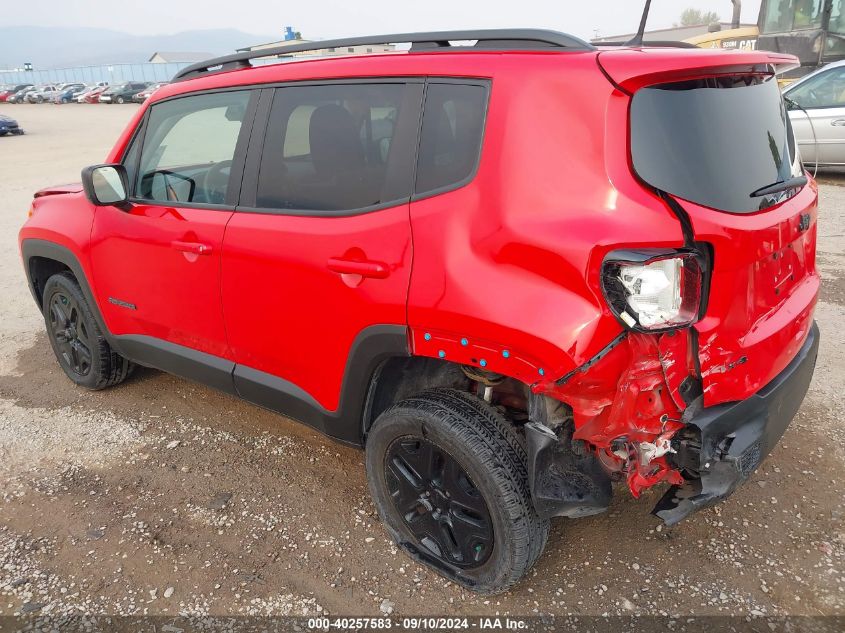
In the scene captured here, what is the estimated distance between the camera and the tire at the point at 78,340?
379 centimetres

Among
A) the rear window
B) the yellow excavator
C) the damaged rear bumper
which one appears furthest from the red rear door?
the yellow excavator

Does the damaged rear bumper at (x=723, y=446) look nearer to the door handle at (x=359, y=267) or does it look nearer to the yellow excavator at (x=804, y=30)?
the door handle at (x=359, y=267)

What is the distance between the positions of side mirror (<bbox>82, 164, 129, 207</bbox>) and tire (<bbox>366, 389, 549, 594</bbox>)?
1835mm

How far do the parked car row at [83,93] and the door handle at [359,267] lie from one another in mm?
43226

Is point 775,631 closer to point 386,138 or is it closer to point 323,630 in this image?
point 323,630

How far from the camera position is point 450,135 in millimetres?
2143

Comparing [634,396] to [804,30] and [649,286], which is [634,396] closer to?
[649,286]

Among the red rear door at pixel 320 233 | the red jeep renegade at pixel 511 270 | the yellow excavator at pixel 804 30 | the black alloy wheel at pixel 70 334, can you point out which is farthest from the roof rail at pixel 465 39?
the yellow excavator at pixel 804 30

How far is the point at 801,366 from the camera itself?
2.29 meters

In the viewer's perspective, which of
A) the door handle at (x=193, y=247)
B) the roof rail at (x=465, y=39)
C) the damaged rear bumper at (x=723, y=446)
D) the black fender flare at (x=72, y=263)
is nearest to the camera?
the damaged rear bumper at (x=723, y=446)

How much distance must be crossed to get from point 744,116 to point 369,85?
4.24ft

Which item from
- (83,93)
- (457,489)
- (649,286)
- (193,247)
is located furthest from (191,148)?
(83,93)

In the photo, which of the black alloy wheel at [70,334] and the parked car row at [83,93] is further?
the parked car row at [83,93]

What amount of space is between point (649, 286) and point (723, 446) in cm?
57
